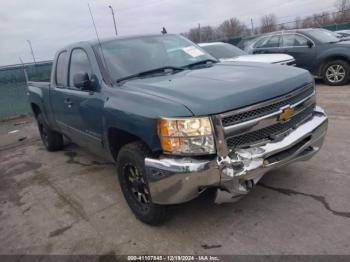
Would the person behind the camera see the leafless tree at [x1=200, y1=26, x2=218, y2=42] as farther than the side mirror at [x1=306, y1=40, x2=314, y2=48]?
Yes

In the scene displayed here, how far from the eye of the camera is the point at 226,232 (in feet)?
10.3

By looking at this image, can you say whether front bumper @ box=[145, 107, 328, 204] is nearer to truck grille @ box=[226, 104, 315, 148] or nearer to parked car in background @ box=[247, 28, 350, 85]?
truck grille @ box=[226, 104, 315, 148]

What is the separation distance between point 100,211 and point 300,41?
8.62 m

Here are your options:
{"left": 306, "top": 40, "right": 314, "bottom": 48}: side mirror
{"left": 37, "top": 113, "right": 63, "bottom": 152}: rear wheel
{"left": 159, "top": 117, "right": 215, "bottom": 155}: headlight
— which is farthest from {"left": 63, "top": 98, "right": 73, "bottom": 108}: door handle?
{"left": 306, "top": 40, "right": 314, "bottom": 48}: side mirror

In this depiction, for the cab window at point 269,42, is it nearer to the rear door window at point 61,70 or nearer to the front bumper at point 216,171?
the rear door window at point 61,70

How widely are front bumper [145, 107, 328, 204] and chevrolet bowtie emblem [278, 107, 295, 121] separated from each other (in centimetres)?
17

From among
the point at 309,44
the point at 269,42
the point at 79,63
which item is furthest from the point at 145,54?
the point at 269,42

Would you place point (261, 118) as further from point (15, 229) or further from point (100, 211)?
point (15, 229)

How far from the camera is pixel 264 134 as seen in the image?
3.02 m

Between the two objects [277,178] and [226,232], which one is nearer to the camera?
[226,232]

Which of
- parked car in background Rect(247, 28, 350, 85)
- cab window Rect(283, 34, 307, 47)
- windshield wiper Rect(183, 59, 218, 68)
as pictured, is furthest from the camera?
cab window Rect(283, 34, 307, 47)

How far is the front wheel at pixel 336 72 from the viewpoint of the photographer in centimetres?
927

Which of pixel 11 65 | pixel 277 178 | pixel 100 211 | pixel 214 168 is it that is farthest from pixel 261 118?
pixel 11 65

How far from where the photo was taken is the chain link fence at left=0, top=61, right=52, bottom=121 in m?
12.0
